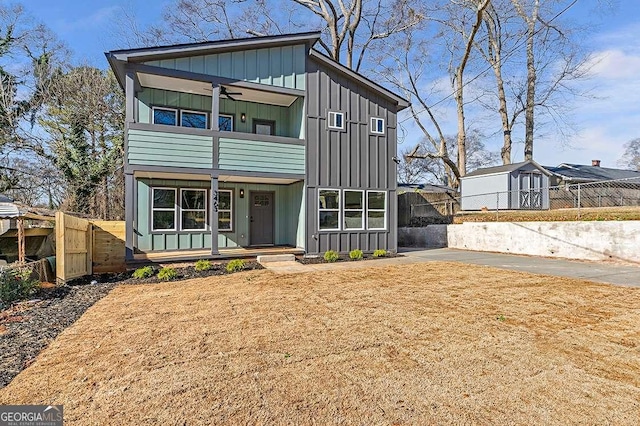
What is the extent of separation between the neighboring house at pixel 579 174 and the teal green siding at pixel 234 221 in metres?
17.8

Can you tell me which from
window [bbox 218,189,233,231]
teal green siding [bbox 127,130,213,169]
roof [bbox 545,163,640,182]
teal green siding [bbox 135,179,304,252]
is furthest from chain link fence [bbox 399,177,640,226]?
teal green siding [bbox 127,130,213,169]

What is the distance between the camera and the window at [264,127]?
1162cm

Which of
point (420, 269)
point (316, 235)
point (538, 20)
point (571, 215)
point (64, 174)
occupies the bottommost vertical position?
point (420, 269)

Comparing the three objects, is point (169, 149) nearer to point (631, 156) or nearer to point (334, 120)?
point (334, 120)

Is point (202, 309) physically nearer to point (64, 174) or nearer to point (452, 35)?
point (64, 174)

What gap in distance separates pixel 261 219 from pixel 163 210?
3.19 metres

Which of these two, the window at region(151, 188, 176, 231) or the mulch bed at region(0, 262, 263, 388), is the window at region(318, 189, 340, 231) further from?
the window at region(151, 188, 176, 231)

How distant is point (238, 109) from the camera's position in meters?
11.3

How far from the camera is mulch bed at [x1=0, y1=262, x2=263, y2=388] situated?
3334 mm

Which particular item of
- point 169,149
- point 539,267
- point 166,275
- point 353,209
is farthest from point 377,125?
point 166,275

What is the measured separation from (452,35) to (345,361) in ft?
80.8

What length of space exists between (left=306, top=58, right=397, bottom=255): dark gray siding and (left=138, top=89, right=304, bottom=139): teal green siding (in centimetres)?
70

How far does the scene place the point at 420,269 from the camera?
8.71m

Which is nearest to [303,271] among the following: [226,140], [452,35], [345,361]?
[226,140]
